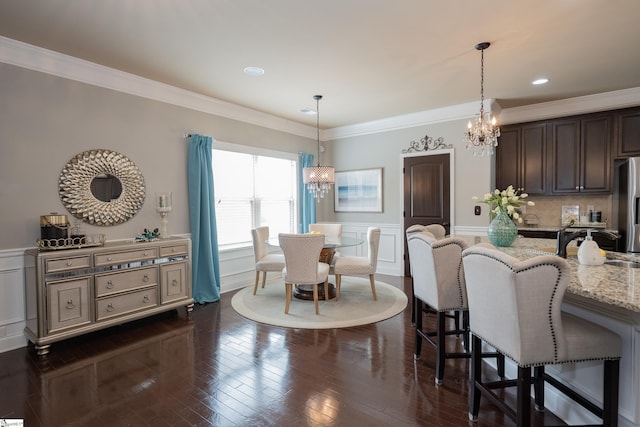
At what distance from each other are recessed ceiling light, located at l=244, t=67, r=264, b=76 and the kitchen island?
133 inches

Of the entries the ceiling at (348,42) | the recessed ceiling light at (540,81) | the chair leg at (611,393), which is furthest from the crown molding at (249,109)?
the chair leg at (611,393)

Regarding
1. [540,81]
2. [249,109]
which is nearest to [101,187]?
[249,109]

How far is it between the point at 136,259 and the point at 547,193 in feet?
18.4

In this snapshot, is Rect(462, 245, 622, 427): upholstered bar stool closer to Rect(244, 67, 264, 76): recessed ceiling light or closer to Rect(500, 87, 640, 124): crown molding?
Rect(244, 67, 264, 76): recessed ceiling light

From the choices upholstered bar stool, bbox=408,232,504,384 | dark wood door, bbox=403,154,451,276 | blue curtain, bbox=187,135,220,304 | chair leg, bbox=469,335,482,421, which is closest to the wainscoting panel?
blue curtain, bbox=187,135,220,304

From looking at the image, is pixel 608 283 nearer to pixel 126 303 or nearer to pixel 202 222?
pixel 126 303

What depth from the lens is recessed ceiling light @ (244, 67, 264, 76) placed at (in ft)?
11.7

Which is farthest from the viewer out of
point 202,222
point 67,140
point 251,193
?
point 251,193

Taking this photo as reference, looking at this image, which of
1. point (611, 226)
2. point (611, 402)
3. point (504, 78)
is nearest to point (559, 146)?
point (611, 226)

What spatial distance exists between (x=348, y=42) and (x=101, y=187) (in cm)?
302

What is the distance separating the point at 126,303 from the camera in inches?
132

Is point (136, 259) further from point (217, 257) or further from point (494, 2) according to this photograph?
point (494, 2)

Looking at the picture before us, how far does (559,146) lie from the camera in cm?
472

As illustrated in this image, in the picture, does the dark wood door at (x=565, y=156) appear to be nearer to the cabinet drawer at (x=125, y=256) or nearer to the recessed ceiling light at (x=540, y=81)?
the recessed ceiling light at (x=540, y=81)
